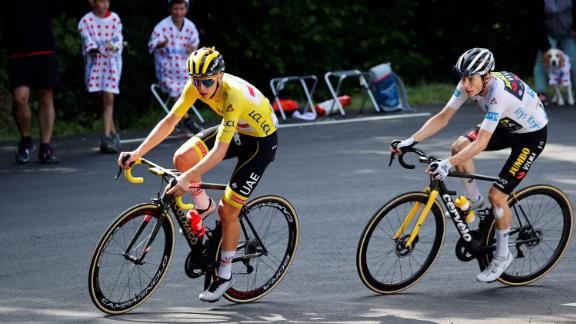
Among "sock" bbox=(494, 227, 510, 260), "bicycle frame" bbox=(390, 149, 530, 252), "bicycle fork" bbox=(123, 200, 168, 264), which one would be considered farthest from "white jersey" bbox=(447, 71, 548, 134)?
"bicycle fork" bbox=(123, 200, 168, 264)

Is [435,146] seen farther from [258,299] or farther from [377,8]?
[377,8]

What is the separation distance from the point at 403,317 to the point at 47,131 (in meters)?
7.26

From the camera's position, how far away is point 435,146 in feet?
44.4

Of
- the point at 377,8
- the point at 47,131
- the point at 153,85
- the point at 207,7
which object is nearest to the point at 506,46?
the point at 377,8

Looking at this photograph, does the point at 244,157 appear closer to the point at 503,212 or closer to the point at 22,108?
the point at 503,212

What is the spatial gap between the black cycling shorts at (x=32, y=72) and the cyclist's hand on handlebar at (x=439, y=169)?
7.15 metres

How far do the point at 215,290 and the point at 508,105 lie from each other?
2312 millimetres

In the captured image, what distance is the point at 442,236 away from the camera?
7.80m

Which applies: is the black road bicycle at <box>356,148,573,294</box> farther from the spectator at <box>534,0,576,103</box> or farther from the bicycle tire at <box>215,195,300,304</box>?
the spectator at <box>534,0,576,103</box>

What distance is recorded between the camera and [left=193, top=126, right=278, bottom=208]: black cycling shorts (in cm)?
737

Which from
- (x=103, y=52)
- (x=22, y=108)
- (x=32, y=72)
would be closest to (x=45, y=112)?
(x=22, y=108)

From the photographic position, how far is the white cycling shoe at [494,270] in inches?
305

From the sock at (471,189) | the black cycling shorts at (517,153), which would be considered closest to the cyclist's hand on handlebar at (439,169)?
the black cycling shorts at (517,153)

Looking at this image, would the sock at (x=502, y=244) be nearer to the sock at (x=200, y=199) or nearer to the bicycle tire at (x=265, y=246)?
the bicycle tire at (x=265, y=246)
